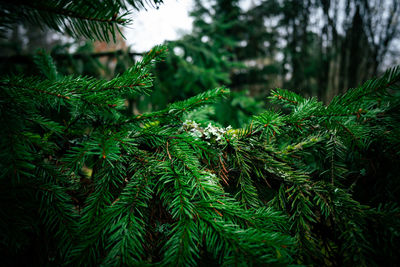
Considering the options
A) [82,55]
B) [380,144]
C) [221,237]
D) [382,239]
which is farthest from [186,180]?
[82,55]

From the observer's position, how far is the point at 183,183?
0.56 meters

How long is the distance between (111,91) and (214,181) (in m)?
0.49

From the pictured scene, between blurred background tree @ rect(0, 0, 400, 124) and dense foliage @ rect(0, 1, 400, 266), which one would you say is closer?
dense foliage @ rect(0, 1, 400, 266)

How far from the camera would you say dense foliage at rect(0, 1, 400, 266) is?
1.54 feet

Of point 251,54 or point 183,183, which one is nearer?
→ point 183,183

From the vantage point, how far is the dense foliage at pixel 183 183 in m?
0.47

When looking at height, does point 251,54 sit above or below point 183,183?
above

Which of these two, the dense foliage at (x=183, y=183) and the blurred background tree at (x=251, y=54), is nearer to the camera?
the dense foliage at (x=183, y=183)

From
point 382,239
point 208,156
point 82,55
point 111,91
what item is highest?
point 82,55

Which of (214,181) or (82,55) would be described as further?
(82,55)

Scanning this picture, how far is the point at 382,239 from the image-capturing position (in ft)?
1.70

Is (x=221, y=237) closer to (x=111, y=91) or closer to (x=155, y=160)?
(x=155, y=160)

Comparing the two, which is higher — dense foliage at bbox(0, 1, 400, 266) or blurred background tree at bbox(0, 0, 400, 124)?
blurred background tree at bbox(0, 0, 400, 124)

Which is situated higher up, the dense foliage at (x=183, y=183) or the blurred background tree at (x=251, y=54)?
the blurred background tree at (x=251, y=54)
